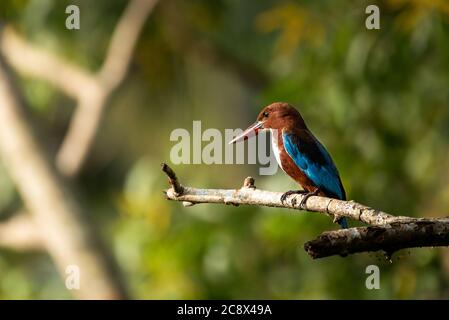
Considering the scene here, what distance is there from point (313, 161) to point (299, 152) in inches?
3.2

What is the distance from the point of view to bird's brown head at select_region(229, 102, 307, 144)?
4.81 metres

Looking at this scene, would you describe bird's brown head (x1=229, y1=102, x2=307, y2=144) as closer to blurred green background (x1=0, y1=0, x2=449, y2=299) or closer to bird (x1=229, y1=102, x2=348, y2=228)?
bird (x1=229, y1=102, x2=348, y2=228)

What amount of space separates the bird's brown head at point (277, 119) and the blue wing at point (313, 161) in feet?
0.17

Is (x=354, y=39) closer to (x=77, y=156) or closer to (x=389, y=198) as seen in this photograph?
(x=389, y=198)

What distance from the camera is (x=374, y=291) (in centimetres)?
862

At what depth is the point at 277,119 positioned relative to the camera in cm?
487

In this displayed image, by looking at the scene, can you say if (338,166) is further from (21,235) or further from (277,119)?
(21,235)

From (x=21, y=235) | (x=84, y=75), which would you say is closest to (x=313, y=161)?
(x=21, y=235)

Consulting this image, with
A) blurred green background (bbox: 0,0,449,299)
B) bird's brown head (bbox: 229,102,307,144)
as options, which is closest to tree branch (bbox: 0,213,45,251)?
blurred green background (bbox: 0,0,449,299)

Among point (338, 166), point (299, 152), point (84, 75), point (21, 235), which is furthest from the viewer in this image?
point (84, 75)

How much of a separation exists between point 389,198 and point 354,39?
1447 mm
